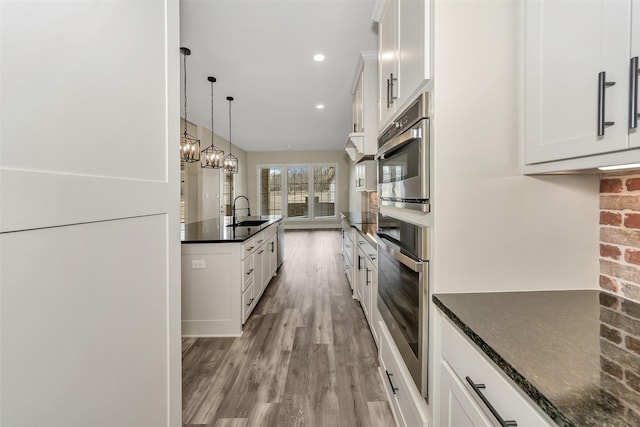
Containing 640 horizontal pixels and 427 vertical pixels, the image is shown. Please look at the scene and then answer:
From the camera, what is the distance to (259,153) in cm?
1055

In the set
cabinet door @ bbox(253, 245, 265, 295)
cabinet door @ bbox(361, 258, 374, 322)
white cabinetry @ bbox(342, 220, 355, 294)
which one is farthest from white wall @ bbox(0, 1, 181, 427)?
white cabinetry @ bbox(342, 220, 355, 294)

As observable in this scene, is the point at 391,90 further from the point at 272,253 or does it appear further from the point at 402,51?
the point at 272,253

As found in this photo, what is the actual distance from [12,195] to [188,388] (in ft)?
6.10

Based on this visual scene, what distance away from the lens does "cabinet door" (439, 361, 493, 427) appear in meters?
0.85

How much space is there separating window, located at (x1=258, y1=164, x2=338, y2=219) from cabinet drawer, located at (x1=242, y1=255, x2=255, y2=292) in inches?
293

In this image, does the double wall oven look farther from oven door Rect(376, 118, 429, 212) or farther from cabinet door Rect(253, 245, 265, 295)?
cabinet door Rect(253, 245, 265, 295)

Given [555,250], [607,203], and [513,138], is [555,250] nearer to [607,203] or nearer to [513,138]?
[607,203]

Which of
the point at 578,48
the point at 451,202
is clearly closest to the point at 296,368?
the point at 451,202

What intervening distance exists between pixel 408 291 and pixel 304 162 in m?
9.39

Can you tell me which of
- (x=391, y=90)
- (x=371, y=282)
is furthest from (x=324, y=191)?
(x=391, y=90)

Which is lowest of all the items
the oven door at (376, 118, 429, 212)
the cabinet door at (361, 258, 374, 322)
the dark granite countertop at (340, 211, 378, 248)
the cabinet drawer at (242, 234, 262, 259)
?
the cabinet door at (361, 258, 374, 322)

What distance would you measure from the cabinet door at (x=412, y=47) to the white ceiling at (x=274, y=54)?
1.08 m

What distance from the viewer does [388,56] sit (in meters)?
1.82

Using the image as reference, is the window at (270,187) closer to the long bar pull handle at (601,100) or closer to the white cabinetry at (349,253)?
the white cabinetry at (349,253)
